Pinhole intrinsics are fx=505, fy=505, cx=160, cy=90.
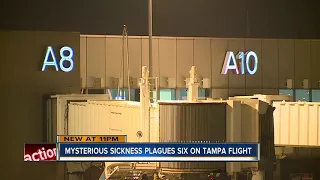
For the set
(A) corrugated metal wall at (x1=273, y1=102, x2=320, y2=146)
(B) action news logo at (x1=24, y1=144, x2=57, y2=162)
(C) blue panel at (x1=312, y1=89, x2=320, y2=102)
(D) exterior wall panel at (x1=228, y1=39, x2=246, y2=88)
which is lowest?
(B) action news logo at (x1=24, y1=144, x2=57, y2=162)

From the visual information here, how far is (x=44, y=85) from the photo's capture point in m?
8.45

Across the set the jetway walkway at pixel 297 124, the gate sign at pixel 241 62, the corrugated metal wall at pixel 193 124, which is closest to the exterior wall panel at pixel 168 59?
the gate sign at pixel 241 62

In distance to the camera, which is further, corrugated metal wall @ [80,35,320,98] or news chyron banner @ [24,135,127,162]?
corrugated metal wall @ [80,35,320,98]

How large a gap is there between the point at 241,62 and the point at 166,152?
5498 millimetres

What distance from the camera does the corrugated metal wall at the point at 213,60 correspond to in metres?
10.4

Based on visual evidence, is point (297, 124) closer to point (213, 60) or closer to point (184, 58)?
point (213, 60)

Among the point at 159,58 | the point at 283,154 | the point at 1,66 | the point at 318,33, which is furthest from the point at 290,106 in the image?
the point at 1,66

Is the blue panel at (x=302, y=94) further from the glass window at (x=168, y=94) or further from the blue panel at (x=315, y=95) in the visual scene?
the glass window at (x=168, y=94)

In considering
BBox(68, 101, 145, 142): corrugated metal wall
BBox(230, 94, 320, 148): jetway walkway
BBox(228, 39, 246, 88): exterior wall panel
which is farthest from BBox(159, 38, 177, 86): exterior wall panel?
BBox(230, 94, 320, 148): jetway walkway

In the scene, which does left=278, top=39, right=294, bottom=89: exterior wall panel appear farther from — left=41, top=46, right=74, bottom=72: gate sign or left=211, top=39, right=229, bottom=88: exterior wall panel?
left=41, top=46, right=74, bottom=72: gate sign

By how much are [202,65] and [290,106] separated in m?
3.23

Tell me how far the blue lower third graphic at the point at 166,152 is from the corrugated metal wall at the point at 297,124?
6.21 feet

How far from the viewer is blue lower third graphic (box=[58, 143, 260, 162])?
575 centimetres

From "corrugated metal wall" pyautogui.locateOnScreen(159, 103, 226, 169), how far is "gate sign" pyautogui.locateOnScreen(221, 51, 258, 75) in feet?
16.7
